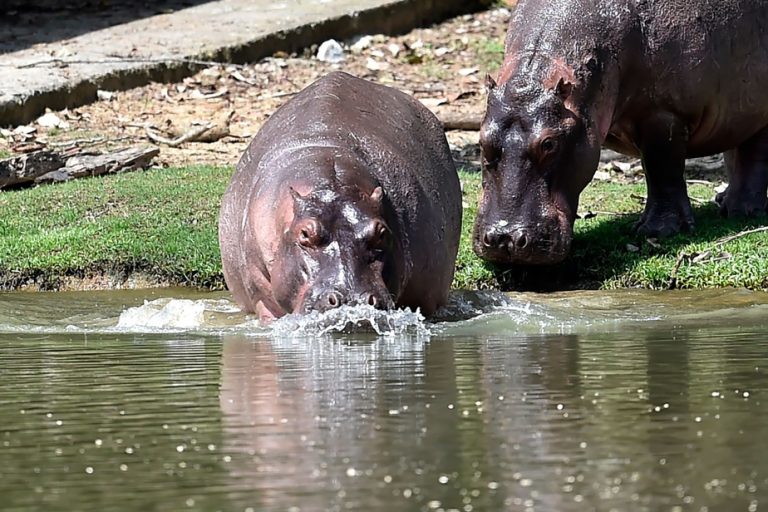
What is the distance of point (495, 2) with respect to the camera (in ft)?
57.2

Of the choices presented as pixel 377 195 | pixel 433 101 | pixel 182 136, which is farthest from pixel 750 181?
pixel 182 136

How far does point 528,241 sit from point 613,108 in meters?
1.06

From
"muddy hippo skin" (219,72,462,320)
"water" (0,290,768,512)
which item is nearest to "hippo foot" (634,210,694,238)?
"muddy hippo skin" (219,72,462,320)

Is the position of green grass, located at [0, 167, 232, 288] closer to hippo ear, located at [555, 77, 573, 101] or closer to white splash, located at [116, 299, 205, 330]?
white splash, located at [116, 299, 205, 330]

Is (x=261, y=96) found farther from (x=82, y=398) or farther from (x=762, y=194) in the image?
(x=82, y=398)

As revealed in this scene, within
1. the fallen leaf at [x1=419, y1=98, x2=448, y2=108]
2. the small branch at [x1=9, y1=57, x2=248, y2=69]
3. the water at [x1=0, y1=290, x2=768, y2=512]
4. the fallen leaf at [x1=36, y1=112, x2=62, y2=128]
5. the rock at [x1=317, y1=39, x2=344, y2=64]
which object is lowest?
the water at [x1=0, y1=290, x2=768, y2=512]

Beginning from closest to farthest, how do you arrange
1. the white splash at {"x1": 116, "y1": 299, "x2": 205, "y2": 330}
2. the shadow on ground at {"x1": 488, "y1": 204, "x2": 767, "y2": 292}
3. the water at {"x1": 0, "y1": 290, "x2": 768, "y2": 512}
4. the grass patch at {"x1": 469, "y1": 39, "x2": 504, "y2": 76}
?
the water at {"x1": 0, "y1": 290, "x2": 768, "y2": 512} → the white splash at {"x1": 116, "y1": 299, "x2": 205, "y2": 330} → the shadow on ground at {"x1": 488, "y1": 204, "x2": 767, "y2": 292} → the grass patch at {"x1": 469, "y1": 39, "x2": 504, "y2": 76}

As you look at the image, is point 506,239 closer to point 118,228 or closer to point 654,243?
point 654,243

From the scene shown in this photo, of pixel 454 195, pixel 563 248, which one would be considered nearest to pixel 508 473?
pixel 454 195

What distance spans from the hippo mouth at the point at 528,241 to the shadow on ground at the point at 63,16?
7696mm

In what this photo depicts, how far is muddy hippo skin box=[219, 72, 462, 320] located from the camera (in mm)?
6598

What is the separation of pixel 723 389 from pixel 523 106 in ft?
13.8

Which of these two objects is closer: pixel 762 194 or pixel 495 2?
pixel 762 194

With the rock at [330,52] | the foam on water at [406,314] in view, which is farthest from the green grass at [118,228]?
the rock at [330,52]
